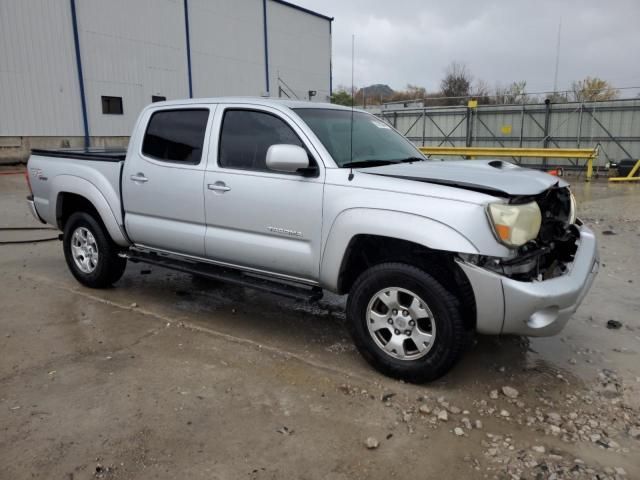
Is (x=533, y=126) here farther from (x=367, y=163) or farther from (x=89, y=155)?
(x=89, y=155)

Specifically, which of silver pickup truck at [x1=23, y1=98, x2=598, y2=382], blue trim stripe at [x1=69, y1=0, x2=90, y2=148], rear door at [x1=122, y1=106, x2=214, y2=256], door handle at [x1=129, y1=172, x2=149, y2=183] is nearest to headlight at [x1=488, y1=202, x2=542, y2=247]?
silver pickup truck at [x1=23, y1=98, x2=598, y2=382]

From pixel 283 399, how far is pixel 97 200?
119 inches

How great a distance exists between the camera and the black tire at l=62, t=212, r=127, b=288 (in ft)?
17.3

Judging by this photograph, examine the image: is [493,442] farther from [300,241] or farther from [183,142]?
[183,142]

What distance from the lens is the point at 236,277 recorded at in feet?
14.0

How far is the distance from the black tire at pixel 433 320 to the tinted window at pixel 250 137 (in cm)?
126

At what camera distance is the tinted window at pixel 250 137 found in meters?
Answer: 4.02

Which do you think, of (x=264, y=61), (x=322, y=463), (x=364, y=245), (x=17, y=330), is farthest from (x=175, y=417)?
(x=264, y=61)

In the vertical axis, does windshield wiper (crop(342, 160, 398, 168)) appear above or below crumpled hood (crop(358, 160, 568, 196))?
above

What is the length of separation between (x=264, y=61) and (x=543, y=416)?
25.7 meters

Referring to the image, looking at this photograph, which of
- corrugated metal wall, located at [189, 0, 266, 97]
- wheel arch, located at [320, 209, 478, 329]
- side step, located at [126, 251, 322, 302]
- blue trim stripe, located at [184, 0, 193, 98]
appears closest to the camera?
wheel arch, located at [320, 209, 478, 329]

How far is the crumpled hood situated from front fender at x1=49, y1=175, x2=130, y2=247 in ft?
8.87

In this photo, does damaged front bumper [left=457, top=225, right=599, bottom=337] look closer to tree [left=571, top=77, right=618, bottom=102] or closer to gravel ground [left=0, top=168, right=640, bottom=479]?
gravel ground [left=0, top=168, right=640, bottom=479]

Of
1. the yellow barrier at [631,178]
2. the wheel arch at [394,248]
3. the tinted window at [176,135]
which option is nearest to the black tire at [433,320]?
the wheel arch at [394,248]
